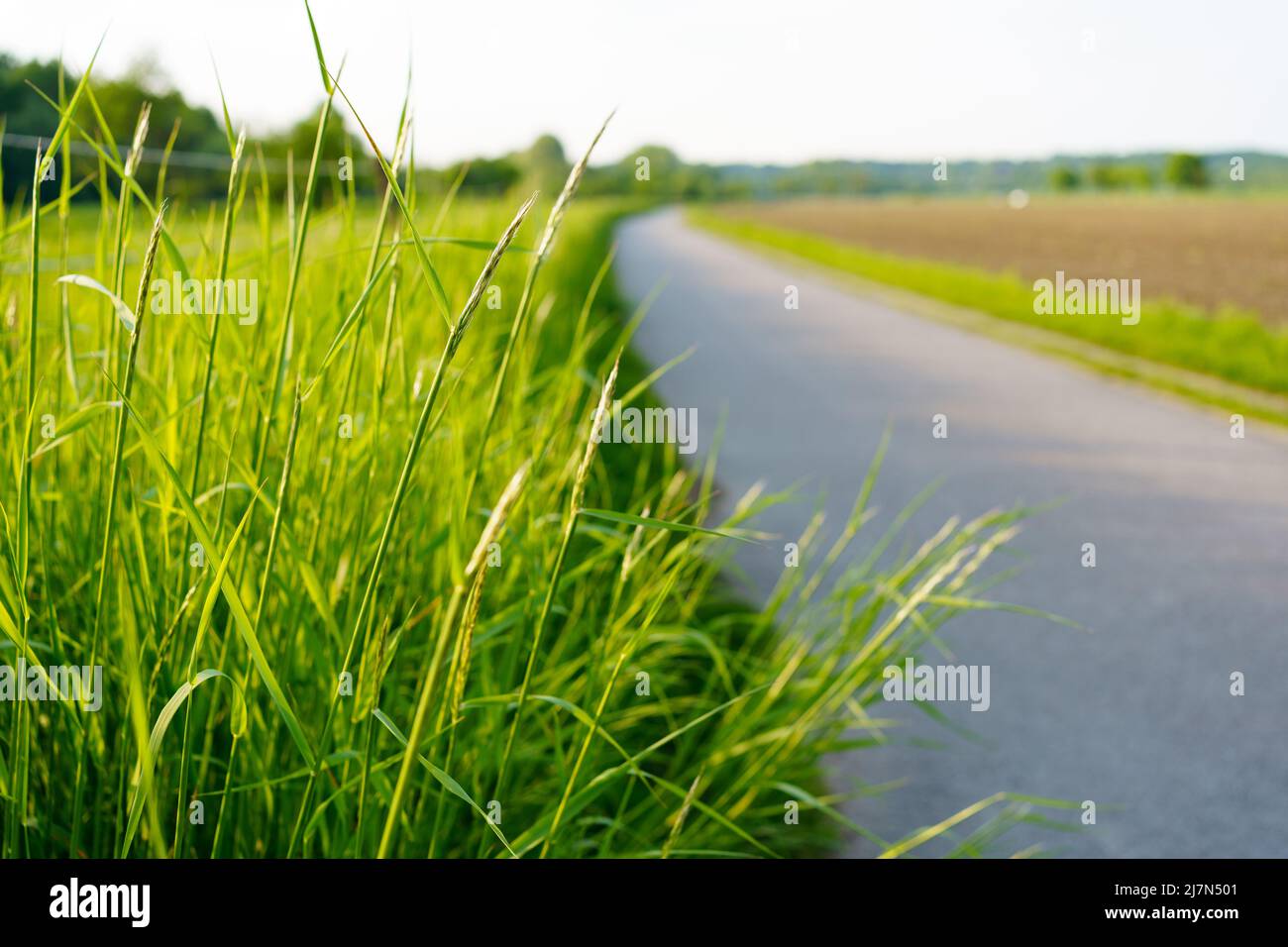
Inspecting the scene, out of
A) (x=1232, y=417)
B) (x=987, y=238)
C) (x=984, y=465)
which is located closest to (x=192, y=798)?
(x=984, y=465)

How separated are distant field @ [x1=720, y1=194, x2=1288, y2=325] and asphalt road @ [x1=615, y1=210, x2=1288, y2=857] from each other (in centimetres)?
454

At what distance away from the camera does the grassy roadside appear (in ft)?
25.4

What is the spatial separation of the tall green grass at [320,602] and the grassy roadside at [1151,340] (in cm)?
608

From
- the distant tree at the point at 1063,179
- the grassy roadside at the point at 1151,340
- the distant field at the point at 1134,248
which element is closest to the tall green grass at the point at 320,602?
the grassy roadside at the point at 1151,340

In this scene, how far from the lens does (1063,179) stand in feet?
416

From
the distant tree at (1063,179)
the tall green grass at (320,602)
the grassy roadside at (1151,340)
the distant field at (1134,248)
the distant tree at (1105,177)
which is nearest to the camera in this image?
the tall green grass at (320,602)

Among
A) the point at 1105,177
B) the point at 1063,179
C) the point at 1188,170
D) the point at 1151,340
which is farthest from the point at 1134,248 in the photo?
the point at 1063,179

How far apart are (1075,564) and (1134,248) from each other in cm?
2325

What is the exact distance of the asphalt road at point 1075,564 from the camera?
2.89 m

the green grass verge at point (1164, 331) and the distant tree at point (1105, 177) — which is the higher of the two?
the distant tree at point (1105, 177)

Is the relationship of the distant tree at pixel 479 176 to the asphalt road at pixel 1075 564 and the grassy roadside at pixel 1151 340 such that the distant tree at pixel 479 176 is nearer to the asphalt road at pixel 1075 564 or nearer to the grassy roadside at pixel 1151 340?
the asphalt road at pixel 1075 564

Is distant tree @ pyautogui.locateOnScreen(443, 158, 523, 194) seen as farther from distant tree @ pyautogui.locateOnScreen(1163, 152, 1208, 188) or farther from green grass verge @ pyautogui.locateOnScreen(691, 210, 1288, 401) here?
distant tree @ pyautogui.locateOnScreen(1163, 152, 1208, 188)

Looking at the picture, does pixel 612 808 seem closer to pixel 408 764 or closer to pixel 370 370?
pixel 370 370

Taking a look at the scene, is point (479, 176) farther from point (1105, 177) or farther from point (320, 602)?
point (1105, 177)
